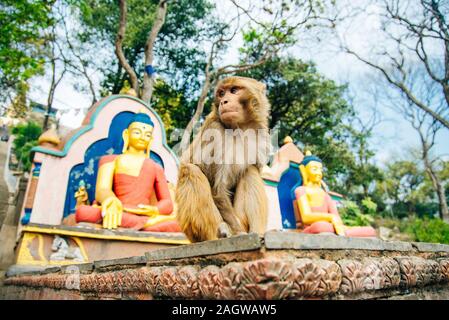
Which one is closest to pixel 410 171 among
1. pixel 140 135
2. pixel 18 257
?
pixel 140 135

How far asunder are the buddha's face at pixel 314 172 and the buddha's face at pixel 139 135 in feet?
13.1

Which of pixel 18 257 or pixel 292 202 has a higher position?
pixel 292 202

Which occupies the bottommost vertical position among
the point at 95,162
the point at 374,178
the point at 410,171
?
the point at 95,162

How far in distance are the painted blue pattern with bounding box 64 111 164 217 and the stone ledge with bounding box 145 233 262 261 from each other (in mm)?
5311

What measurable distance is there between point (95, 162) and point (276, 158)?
491cm

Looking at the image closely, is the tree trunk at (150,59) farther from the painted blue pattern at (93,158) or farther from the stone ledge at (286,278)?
the stone ledge at (286,278)

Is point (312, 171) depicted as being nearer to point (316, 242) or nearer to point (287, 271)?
point (316, 242)

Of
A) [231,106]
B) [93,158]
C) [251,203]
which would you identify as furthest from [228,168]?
[93,158]

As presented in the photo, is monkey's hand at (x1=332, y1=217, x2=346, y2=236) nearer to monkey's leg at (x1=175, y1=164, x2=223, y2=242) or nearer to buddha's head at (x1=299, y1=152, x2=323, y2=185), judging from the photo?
buddha's head at (x1=299, y1=152, x2=323, y2=185)

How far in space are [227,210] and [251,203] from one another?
217 millimetres

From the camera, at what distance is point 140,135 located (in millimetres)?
6387

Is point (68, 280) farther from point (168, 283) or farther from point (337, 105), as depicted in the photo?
point (337, 105)

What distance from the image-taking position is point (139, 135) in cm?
638

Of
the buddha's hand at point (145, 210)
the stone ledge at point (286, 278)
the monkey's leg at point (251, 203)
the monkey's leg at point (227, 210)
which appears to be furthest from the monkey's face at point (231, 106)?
the buddha's hand at point (145, 210)
